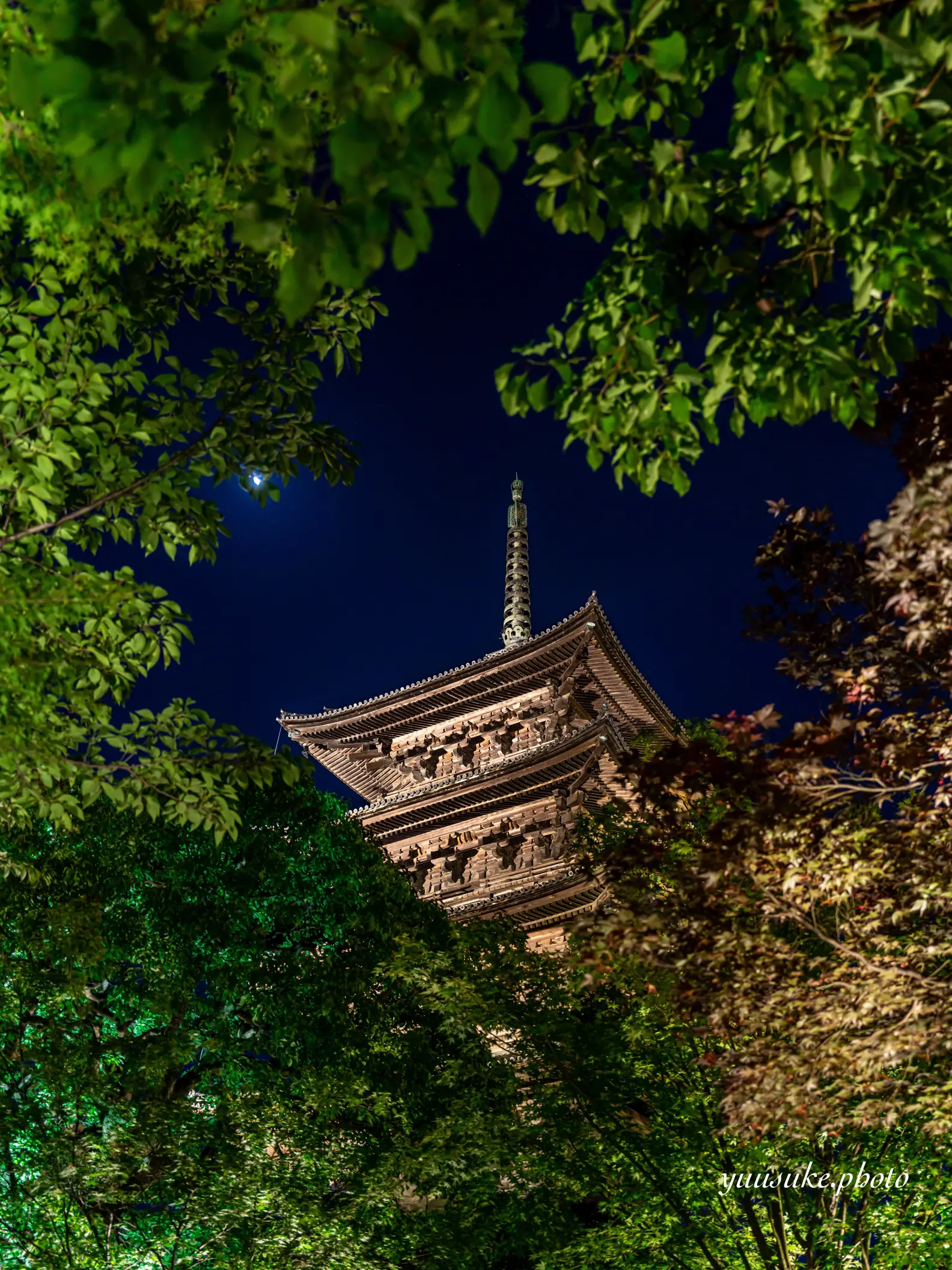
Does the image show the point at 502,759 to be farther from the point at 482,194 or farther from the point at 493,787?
the point at 482,194

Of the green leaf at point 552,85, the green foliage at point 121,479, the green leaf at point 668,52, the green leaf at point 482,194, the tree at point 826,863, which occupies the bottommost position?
the tree at point 826,863

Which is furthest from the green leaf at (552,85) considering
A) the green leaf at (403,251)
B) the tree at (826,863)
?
the tree at (826,863)

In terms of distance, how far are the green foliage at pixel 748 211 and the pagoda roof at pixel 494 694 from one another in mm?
19198

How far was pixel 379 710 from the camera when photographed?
2725 cm

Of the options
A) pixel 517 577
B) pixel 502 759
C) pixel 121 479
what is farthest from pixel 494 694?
pixel 121 479

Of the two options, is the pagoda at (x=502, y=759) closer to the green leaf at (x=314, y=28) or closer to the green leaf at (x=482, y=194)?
the green leaf at (x=482, y=194)

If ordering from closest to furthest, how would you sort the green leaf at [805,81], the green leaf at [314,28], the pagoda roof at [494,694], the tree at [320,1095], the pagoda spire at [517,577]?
the green leaf at [314,28] < the green leaf at [805,81] < the tree at [320,1095] < the pagoda roof at [494,694] < the pagoda spire at [517,577]

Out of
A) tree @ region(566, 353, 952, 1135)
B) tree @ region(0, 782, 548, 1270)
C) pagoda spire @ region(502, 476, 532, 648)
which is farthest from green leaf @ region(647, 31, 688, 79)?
pagoda spire @ region(502, 476, 532, 648)

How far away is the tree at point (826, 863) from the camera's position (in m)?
5.09

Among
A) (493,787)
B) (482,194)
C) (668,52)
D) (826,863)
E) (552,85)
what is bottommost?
(826,863)

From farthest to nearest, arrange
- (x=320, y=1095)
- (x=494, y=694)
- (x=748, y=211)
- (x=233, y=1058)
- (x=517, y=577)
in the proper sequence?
(x=517, y=577), (x=494, y=694), (x=233, y=1058), (x=320, y=1095), (x=748, y=211)

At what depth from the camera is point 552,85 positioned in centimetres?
297

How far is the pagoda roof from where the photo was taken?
987 inches

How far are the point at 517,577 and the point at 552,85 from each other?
1352 inches
